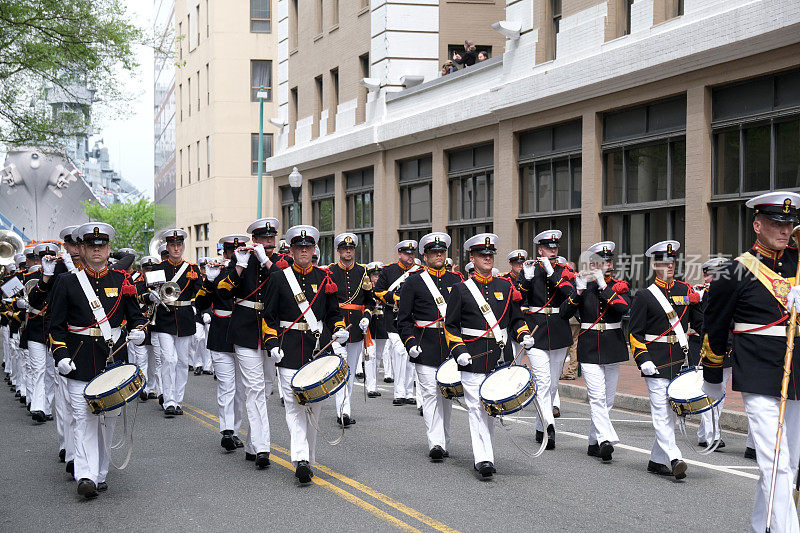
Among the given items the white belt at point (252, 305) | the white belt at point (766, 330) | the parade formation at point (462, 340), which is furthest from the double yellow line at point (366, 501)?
the white belt at point (766, 330)

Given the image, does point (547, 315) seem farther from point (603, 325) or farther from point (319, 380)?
point (319, 380)

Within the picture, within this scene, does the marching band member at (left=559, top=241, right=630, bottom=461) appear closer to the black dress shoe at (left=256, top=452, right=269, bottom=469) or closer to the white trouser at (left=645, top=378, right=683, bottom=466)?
the white trouser at (left=645, top=378, right=683, bottom=466)

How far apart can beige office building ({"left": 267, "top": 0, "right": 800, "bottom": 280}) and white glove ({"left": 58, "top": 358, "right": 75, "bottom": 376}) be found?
12171mm

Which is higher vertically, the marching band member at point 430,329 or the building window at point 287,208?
the building window at point 287,208

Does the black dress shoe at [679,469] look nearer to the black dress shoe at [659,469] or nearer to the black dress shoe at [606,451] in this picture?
the black dress shoe at [659,469]

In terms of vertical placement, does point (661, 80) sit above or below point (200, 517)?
above

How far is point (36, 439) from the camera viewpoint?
12.0 meters

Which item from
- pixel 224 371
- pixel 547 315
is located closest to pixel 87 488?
pixel 224 371

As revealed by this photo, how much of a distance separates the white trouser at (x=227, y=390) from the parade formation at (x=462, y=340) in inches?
0.8

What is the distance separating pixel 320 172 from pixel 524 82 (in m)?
12.9

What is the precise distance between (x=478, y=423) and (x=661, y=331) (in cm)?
215

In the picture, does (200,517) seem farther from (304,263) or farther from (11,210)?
(11,210)

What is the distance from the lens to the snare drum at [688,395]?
902 cm

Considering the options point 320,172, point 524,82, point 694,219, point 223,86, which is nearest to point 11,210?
point 223,86
